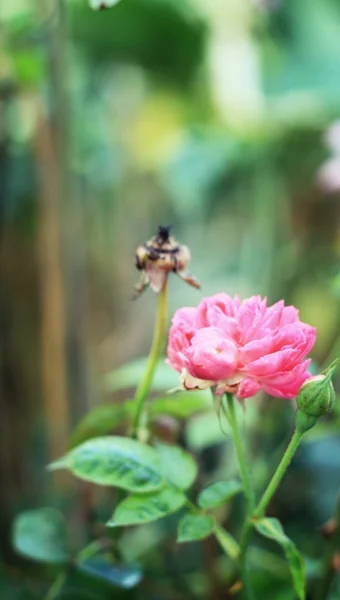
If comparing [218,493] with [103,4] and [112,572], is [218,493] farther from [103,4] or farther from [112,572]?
[103,4]

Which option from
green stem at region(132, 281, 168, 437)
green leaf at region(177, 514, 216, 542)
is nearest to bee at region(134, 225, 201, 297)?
green stem at region(132, 281, 168, 437)

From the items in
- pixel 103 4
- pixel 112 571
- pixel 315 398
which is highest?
pixel 103 4

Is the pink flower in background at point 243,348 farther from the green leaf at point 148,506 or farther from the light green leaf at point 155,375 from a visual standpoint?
the light green leaf at point 155,375

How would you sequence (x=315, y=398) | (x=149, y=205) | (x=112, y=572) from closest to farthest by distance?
(x=315, y=398), (x=112, y=572), (x=149, y=205)

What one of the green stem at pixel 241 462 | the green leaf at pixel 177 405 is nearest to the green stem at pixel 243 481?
A: the green stem at pixel 241 462

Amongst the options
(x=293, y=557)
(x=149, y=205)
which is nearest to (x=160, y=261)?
(x=293, y=557)

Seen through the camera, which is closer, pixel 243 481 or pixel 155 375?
pixel 243 481

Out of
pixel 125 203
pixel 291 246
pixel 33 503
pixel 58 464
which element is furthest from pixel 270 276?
pixel 58 464
